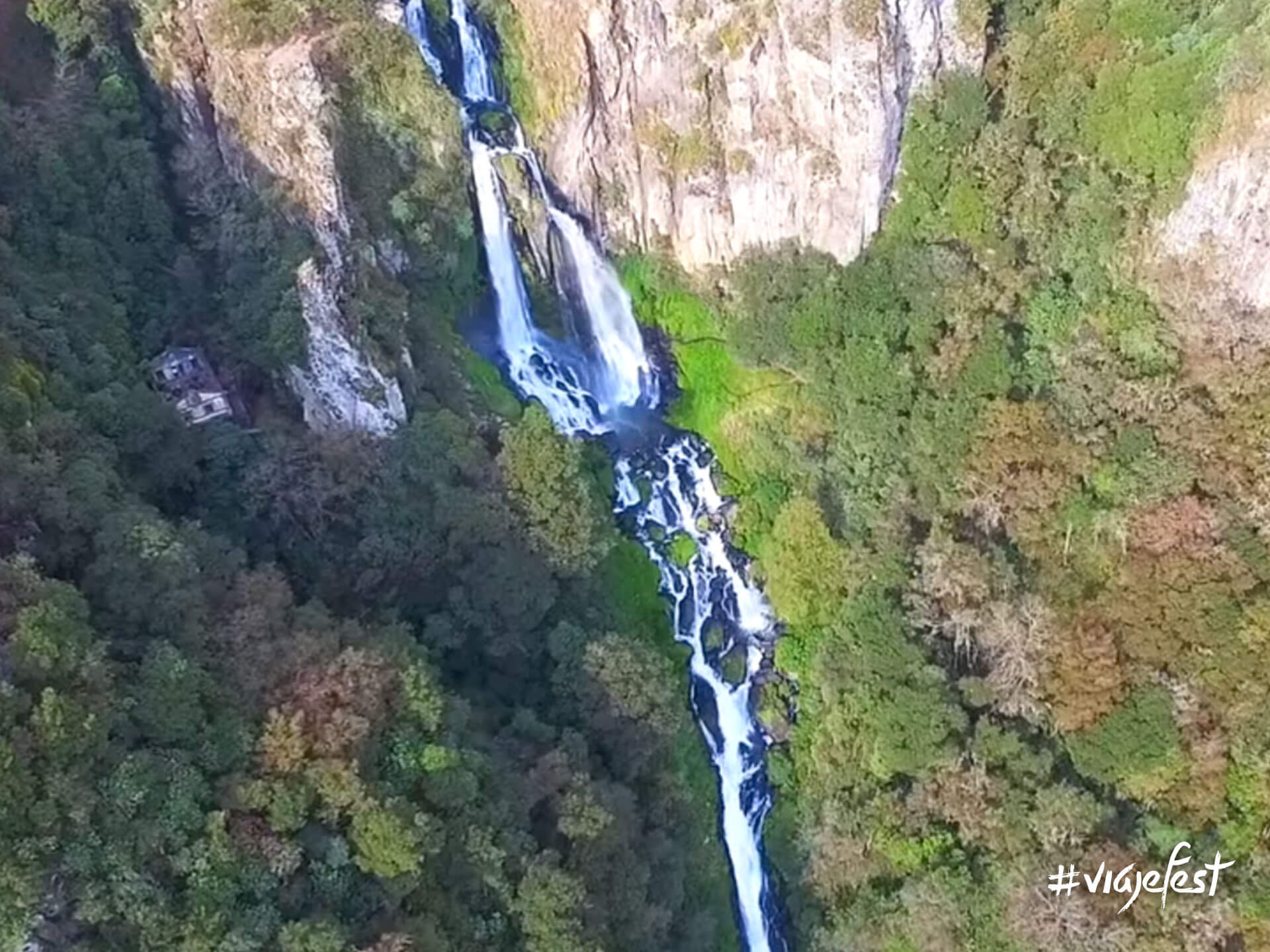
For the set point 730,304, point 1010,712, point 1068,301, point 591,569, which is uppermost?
point 730,304

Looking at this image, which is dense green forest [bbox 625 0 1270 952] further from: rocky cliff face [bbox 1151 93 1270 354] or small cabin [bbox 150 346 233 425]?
small cabin [bbox 150 346 233 425]

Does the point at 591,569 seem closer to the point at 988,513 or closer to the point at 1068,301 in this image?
the point at 988,513

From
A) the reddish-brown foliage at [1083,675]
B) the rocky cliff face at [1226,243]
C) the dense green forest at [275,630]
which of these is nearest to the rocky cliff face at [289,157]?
the dense green forest at [275,630]

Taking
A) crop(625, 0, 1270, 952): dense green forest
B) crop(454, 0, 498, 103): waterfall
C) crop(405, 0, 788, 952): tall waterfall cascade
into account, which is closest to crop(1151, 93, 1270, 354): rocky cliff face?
crop(625, 0, 1270, 952): dense green forest

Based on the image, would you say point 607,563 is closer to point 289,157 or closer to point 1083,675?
point 1083,675

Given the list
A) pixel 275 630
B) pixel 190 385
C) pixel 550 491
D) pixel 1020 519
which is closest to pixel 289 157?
pixel 190 385

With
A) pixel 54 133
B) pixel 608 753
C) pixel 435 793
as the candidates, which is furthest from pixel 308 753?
pixel 54 133
